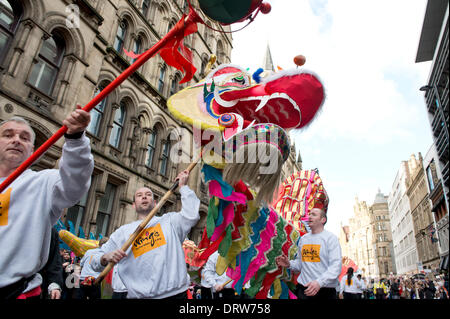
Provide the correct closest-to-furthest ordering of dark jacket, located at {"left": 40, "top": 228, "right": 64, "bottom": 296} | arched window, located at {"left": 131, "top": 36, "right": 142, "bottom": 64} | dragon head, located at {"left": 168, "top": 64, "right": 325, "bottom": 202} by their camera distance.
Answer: dragon head, located at {"left": 168, "top": 64, "right": 325, "bottom": 202} < dark jacket, located at {"left": 40, "top": 228, "right": 64, "bottom": 296} < arched window, located at {"left": 131, "top": 36, "right": 142, "bottom": 64}

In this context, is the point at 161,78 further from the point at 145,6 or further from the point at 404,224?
the point at 404,224

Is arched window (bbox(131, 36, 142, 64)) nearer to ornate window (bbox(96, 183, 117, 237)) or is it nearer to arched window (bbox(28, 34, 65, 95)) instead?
arched window (bbox(28, 34, 65, 95))

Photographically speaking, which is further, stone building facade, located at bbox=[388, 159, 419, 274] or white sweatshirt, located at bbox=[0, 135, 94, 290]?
stone building facade, located at bbox=[388, 159, 419, 274]

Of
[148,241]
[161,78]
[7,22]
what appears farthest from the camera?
[161,78]

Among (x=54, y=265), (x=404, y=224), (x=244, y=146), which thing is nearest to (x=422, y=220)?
(x=404, y=224)

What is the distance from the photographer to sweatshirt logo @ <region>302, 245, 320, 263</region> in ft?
11.5

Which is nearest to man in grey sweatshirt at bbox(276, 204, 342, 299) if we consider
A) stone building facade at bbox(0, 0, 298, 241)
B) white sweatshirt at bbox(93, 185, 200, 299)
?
white sweatshirt at bbox(93, 185, 200, 299)

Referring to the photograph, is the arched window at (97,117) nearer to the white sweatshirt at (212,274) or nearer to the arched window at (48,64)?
the arched window at (48,64)

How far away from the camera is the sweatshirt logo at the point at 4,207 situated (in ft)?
4.97

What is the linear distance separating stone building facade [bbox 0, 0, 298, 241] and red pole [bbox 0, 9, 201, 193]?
504cm

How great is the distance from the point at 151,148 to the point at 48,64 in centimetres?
596

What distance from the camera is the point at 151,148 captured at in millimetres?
14047
